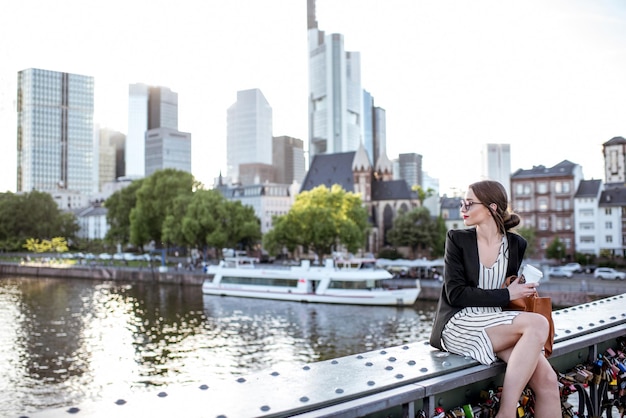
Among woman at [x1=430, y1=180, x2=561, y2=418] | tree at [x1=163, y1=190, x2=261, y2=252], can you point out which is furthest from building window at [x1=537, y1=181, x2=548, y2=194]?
woman at [x1=430, y1=180, x2=561, y2=418]

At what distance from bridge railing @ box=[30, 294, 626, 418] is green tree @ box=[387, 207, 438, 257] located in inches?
3035

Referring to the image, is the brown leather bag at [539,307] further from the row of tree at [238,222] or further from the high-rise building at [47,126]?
the high-rise building at [47,126]

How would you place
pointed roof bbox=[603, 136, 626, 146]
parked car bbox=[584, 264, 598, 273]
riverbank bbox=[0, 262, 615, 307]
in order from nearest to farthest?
riverbank bbox=[0, 262, 615, 307], parked car bbox=[584, 264, 598, 273], pointed roof bbox=[603, 136, 626, 146]

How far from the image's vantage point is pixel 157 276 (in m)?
66.8

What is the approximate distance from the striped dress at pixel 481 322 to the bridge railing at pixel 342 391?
84 mm

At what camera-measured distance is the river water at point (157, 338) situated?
21172 millimetres

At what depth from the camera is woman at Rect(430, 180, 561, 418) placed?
406 cm

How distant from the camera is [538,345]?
406cm

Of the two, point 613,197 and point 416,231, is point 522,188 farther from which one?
point 416,231

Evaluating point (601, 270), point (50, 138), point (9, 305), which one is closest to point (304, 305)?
point (9, 305)

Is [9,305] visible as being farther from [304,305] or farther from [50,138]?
[50,138]

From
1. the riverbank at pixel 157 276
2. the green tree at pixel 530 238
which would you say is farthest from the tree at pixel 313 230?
the green tree at pixel 530 238

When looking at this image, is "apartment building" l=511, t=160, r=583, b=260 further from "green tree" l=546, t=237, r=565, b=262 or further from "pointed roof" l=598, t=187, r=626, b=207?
"pointed roof" l=598, t=187, r=626, b=207

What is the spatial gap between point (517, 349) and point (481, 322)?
354 mm
